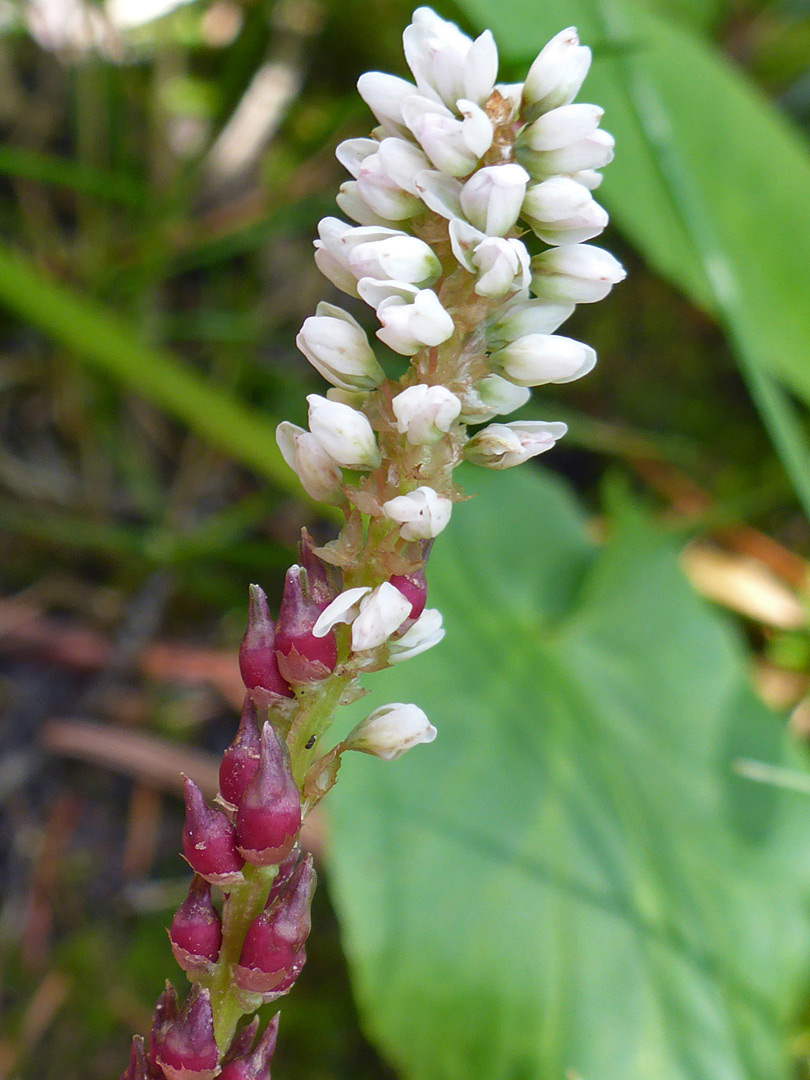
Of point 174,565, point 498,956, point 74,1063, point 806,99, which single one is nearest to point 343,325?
point 498,956

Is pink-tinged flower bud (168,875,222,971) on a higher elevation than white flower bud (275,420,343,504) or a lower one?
lower

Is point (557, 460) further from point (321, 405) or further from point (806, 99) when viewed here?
point (321, 405)

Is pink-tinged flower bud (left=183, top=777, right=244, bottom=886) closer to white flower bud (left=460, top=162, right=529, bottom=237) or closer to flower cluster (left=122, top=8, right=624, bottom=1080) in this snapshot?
flower cluster (left=122, top=8, right=624, bottom=1080)

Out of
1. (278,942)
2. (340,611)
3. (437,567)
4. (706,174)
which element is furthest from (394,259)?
(706,174)

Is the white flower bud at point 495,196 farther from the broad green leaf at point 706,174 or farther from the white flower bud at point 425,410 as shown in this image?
the broad green leaf at point 706,174

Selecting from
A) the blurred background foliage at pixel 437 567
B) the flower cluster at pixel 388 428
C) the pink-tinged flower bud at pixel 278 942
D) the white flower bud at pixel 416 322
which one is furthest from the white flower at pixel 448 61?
the blurred background foliage at pixel 437 567

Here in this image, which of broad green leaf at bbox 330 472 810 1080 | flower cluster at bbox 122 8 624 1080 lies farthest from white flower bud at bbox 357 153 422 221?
broad green leaf at bbox 330 472 810 1080
